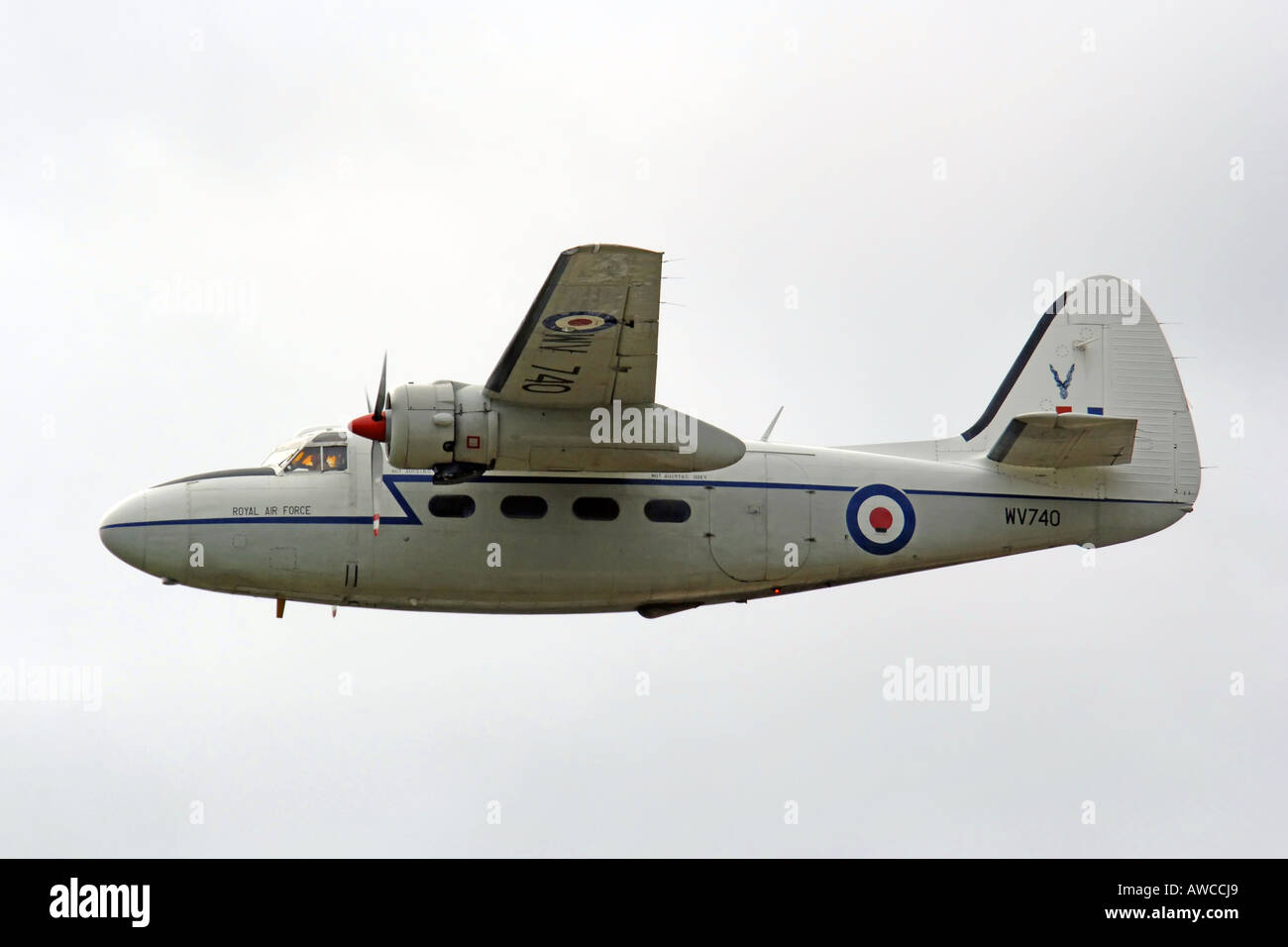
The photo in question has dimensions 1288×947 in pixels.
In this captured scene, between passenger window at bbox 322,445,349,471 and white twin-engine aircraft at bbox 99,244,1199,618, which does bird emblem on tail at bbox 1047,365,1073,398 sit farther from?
passenger window at bbox 322,445,349,471

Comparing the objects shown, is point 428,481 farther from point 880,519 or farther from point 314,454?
point 880,519

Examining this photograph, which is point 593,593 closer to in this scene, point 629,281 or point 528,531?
point 528,531

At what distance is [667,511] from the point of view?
17719 mm

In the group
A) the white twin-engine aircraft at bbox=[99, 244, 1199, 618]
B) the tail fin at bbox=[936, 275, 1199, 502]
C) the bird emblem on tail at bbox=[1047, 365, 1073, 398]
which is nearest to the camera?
the white twin-engine aircraft at bbox=[99, 244, 1199, 618]

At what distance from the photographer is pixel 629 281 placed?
1497 centimetres

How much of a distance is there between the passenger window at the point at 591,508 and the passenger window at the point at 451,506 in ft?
3.77

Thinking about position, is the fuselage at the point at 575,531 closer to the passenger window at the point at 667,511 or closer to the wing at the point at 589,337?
the passenger window at the point at 667,511

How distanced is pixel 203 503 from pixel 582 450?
163 inches

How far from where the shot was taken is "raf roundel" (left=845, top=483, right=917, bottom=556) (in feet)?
60.0

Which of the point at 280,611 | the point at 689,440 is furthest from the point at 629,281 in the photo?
the point at 280,611

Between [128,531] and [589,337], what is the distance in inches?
219

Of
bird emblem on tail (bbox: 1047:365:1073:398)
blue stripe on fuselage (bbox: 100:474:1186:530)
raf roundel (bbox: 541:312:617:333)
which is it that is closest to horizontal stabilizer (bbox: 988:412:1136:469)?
blue stripe on fuselage (bbox: 100:474:1186:530)

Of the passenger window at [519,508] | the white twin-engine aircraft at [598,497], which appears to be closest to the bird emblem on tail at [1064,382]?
the white twin-engine aircraft at [598,497]

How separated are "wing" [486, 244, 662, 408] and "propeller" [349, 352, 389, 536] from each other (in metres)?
1.33
